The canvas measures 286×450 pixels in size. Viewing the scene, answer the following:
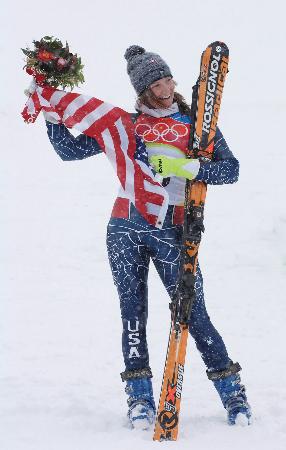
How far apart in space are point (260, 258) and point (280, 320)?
196 cm

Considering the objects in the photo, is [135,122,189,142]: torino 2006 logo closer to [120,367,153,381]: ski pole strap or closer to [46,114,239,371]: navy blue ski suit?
[46,114,239,371]: navy blue ski suit

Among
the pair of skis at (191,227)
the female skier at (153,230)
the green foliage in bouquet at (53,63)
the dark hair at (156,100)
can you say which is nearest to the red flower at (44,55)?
the green foliage in bouquet at (53,63)

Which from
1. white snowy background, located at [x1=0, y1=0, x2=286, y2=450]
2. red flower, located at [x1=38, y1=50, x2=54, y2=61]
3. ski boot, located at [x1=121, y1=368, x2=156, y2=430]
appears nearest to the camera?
red flower, located at [x1=38, y1=50, x2=54, y2=61]

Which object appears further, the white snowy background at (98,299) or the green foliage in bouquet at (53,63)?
the white snowy background at (98,299)

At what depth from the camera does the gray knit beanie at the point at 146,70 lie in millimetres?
3842

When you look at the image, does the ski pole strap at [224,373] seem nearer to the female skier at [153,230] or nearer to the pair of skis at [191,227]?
the female skier at [153,230]

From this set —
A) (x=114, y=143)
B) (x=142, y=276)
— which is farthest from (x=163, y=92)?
(x=142, y=276)

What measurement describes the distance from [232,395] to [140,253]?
1.00 meters

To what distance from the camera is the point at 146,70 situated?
3.85 meters

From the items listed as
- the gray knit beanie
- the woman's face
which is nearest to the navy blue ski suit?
the woman's face

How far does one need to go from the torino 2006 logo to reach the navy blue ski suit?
58 millimetres

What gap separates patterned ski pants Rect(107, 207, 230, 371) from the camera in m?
3.93

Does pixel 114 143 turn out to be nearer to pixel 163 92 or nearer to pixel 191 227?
pixel 163 92

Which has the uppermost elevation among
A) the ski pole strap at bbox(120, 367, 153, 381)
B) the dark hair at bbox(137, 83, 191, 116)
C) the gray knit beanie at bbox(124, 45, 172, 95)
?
the gray knit beanie at bbox(124, 45, 172, 95)
